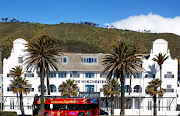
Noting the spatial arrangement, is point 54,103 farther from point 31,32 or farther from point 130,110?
point 31,32

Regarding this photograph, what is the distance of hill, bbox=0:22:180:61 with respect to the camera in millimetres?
163250

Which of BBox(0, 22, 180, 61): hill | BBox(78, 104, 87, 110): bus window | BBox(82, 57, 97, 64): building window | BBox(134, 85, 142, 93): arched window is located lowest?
BBox(78, 104, 87, 110): bus window

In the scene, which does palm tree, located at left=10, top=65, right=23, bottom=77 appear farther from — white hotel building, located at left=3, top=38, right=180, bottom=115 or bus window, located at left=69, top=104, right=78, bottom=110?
bus window, located at left=69, top=104, right=78, bottom=110

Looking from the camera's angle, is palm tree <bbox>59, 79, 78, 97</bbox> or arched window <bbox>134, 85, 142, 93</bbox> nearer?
palm tree <bbox>59, 79, 78, 97</bbox>

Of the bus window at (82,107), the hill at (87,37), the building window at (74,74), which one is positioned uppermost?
the hill at (87,37)

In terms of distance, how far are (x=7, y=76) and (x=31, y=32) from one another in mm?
126793

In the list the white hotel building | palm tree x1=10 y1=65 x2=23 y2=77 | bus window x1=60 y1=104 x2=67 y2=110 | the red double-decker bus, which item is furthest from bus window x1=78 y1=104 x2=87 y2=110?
palm tree x1=10 y1=65 x2=23 y2=77

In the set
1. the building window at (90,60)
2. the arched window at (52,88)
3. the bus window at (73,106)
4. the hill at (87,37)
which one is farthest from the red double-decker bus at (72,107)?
the hill at (87,37)

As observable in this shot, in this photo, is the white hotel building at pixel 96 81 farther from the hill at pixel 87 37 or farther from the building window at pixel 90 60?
the hill at pixel 87 37

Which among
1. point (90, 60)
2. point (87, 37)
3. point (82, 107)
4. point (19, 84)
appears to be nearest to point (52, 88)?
point (19, 84)

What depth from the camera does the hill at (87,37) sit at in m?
163

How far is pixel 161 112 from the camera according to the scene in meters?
62.1

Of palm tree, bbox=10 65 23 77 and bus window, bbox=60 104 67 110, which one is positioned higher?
palm tree, bbox=10 65 23 77

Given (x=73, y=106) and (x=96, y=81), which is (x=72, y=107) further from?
(x=96, y=81)
